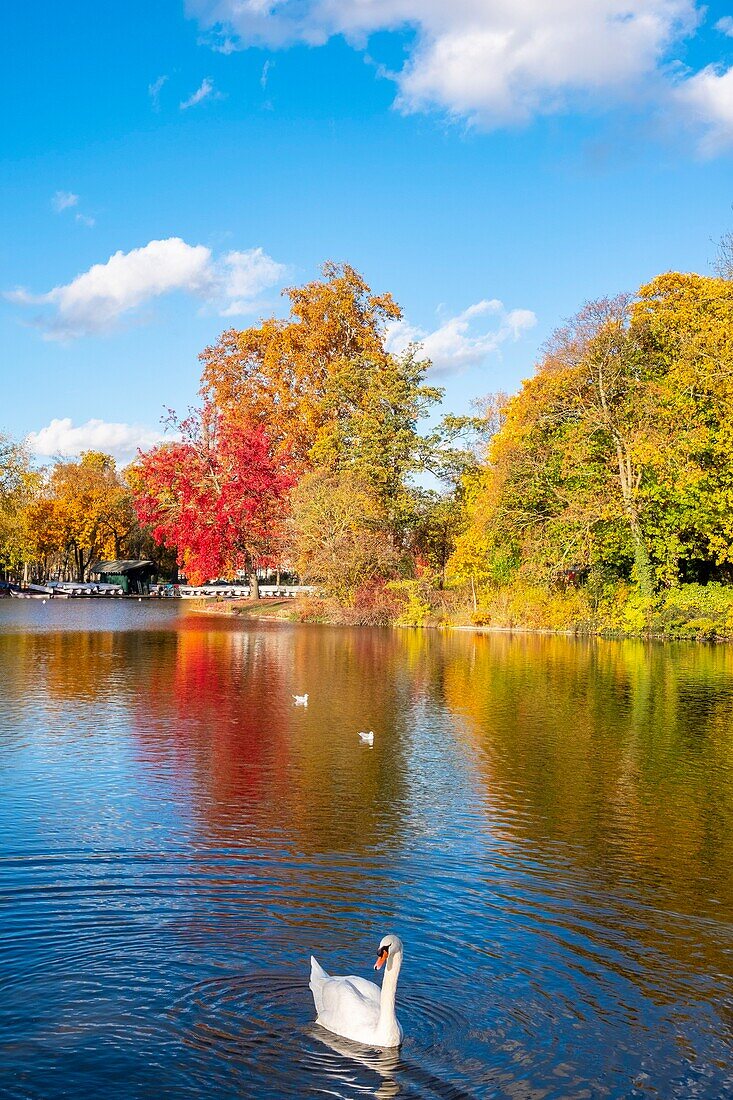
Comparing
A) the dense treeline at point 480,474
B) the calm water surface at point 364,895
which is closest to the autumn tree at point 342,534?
the dense treeline at point 480,474

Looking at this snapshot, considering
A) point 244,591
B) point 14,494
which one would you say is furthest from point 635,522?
point 14,494

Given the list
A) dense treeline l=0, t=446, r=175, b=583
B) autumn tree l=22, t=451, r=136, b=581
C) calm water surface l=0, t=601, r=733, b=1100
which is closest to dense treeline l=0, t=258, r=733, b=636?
calm water surface l=0, t=601, r=733, b=1100

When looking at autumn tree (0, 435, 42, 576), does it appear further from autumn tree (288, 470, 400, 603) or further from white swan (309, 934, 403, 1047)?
white swan (309, 934, 403, 1047)

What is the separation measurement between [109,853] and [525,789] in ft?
18.7

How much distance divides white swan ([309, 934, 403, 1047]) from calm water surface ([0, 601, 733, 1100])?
12cm

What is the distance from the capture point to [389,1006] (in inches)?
245

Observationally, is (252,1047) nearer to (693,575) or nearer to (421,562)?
(693,575)

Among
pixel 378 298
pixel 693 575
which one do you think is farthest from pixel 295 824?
pixel 378 298

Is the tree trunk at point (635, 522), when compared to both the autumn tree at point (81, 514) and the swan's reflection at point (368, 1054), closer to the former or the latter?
the swan's reflection at point (368, 1054)

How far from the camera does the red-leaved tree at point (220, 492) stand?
191ft

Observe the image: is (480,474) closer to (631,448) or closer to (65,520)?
(631,448)

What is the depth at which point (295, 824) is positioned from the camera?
11.3 m

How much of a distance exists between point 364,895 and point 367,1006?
2653 mm

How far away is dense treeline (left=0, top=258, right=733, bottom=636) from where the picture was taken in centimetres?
3731
